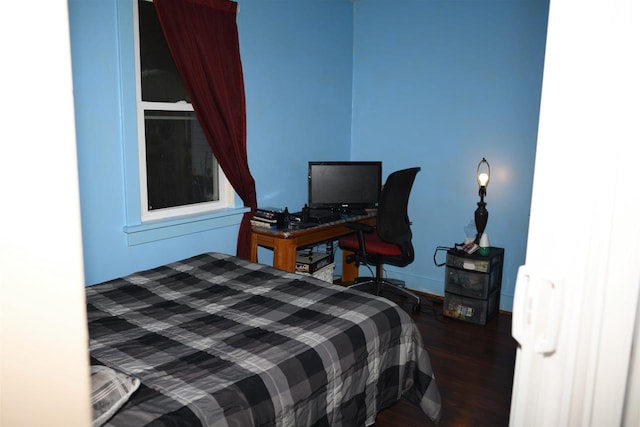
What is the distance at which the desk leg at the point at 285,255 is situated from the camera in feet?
11.7

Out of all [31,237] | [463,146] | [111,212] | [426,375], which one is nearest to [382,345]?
[426,375]

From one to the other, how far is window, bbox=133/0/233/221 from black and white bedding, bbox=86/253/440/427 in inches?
27.5

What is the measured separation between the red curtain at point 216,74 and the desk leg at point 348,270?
46.2 inches

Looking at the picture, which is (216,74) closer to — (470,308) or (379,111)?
(379,111)

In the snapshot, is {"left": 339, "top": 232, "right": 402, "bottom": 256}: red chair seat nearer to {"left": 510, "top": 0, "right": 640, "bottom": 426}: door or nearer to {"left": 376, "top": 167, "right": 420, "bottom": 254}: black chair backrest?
{"left": 376, "top": 167, "right": 420, "bottom": 254}: black chair backrest

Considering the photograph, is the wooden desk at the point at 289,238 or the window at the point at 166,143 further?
the wooden desk at the point at 289,238

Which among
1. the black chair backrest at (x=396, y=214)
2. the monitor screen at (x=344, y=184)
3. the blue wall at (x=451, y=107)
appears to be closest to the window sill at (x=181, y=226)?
the monitor screen at (x=344, y=184)

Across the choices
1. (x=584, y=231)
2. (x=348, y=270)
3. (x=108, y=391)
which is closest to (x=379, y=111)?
(x=348, y=270)

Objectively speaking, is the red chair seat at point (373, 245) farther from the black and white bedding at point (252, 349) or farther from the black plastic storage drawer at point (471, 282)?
the black and white bedding at point (252, 349)

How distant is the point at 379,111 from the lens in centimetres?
470

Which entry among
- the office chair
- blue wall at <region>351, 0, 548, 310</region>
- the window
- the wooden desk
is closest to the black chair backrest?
the office chair

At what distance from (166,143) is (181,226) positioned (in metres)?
0.58

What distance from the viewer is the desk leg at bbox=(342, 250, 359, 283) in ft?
15.1

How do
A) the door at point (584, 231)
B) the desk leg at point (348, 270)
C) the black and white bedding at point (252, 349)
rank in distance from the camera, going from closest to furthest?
1. the door at point (584, 231)
2. the black and white bedding at point (252, 349)
3. the desk leg at point (348, 270)
